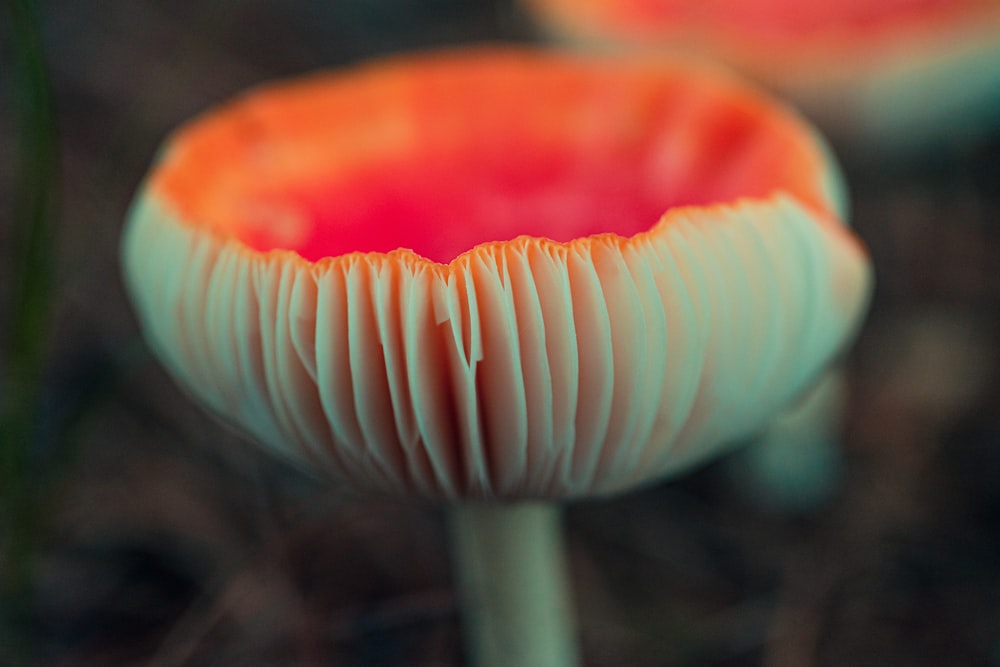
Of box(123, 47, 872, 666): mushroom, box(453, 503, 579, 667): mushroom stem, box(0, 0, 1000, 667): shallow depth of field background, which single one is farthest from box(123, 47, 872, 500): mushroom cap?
box(0, 0, 1000, 667): shallow depth of field background

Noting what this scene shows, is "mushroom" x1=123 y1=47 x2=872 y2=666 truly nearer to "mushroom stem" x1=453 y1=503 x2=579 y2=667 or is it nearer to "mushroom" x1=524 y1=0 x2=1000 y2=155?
"mushroom stem" x1=453 y1=503 x2=579 y2=667

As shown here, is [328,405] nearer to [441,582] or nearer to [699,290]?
[699,290]

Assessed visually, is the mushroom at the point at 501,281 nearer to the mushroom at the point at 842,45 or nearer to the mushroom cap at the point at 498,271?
the mushroom cap at the point at 498,271

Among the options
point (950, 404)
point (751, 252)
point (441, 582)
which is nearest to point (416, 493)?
point (751, 252)

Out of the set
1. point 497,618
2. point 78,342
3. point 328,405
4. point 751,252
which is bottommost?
point 497,618

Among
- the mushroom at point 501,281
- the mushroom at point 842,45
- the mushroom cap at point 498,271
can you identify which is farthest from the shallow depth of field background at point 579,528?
the mushroom cap at point 498,271

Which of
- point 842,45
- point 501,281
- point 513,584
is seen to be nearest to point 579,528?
point 513,584
